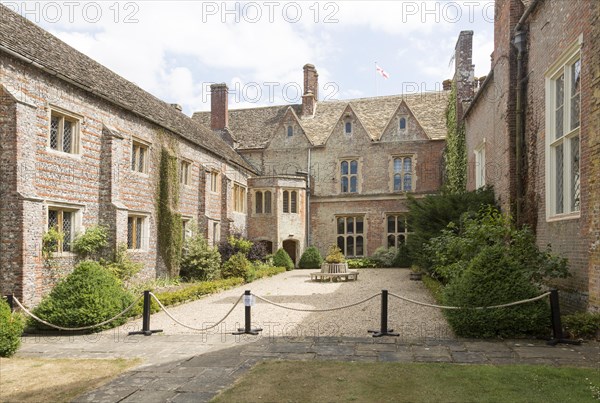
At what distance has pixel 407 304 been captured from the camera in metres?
12.2

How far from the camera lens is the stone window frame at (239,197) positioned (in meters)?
25.6

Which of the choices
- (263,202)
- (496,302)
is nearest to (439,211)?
(496,302)

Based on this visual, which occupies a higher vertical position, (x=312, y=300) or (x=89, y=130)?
(x=89, y=130)

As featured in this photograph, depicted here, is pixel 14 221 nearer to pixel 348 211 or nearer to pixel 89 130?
pixel 89 130

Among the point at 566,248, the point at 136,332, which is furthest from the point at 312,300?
the point at 566,248

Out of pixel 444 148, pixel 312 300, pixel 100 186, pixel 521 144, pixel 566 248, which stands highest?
pixel 444 148

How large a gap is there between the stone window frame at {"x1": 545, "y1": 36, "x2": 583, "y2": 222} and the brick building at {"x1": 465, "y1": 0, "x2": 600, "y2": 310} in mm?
19

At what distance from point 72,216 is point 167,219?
4.52 meters

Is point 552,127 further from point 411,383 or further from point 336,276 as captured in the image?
point 336,276

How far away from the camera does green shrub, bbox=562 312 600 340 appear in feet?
24.0

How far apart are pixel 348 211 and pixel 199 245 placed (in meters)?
12.6

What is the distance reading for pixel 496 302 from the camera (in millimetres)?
7770

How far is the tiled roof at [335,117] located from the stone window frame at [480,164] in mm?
10046

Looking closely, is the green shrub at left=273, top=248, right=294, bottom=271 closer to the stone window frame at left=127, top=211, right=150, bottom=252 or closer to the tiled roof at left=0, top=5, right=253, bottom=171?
the tiled roof at left=0, top=5, right=253, bottom=171
